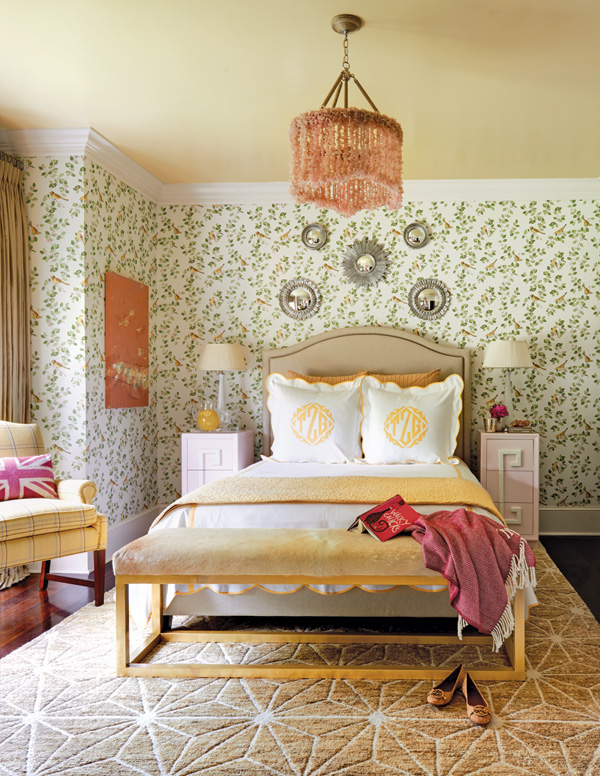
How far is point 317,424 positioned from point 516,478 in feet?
4.63

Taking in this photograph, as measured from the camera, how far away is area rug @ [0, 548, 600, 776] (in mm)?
1907

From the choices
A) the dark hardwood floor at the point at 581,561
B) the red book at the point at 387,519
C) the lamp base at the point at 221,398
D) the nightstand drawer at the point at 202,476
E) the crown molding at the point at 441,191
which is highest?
the crown molding at the point at 441,191

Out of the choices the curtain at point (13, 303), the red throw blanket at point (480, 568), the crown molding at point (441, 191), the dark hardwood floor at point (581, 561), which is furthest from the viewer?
the crown molding at point (441, 191)

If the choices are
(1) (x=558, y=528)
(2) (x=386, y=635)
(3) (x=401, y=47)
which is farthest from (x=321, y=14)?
(1) (x=558, y=528)

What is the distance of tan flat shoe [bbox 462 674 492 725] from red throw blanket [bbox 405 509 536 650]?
0.18 metres

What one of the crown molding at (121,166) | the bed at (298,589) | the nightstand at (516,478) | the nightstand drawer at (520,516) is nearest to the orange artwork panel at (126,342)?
the crown molding at (121,166)

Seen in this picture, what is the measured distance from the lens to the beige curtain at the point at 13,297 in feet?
12.3

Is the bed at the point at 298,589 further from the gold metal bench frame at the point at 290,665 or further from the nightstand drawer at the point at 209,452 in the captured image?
the nightstand drawer at the point at 209,452

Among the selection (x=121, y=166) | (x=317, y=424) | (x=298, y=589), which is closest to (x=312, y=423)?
(x=317, y=424)

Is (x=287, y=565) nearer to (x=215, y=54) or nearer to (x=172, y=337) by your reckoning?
(x=215, y=54)

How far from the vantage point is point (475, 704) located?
2.18 m

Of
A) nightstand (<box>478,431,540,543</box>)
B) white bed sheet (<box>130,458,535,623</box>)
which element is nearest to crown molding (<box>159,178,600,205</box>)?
nightstand (<box>478,431,540,543</box>)

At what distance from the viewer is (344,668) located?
8.08 feet

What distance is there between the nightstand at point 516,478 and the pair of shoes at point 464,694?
7.38 feet
